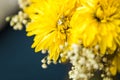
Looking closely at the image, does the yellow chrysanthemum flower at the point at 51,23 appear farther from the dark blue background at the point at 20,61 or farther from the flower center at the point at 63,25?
the dark blue background at the point at 20,61

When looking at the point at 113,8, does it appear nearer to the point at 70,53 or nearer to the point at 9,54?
the point at 70,53

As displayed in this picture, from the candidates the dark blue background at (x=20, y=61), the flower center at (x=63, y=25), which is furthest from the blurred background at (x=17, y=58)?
the flower center at (x=63, y=25)

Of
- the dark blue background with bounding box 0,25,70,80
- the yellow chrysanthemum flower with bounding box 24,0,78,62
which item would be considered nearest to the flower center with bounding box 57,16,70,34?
the yellow chrysanthemum flower with bounding box 24,0,78,62

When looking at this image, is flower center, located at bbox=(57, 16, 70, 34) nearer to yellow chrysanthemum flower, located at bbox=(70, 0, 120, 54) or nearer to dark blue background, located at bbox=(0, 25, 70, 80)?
yellow chrysanthemum flower, located at bbox=(70, 0, 120, 54)

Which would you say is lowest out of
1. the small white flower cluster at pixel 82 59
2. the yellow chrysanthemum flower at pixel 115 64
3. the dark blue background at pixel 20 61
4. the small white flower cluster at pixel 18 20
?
the dark blue background at pixel 20 61

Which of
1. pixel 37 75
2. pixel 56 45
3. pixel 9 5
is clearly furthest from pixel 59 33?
pixel 9 5

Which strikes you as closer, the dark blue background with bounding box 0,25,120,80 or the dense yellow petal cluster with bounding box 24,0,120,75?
the dense yellow petal cluster with bounding box 24,0,120,75

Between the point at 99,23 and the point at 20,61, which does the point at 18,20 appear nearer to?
the point at 99,23

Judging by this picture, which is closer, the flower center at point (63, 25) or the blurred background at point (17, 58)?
the flower center at point (63, 25)

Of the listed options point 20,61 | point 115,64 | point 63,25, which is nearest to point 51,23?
point 63,25
